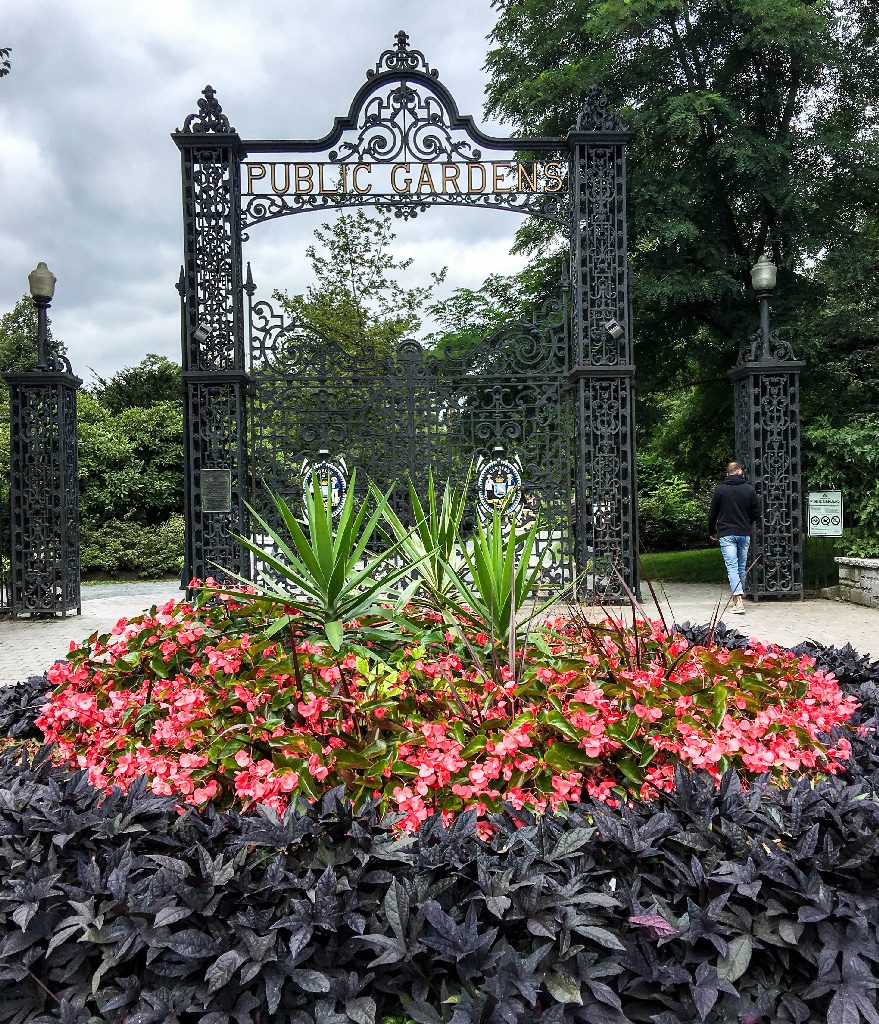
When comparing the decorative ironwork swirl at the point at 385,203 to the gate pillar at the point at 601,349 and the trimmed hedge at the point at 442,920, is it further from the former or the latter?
the trimmed hedge at the point at 442,920

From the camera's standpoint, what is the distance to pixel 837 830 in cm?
194

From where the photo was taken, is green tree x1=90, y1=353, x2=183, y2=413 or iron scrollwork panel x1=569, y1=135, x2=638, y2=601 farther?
green tree x1=90, y1=353, x2=183, y2=413

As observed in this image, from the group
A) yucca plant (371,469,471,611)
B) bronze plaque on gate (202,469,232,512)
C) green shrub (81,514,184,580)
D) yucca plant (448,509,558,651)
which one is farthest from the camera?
green shrub (81,514,184,580)

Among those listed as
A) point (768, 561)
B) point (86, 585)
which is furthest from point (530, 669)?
point (86, 585)

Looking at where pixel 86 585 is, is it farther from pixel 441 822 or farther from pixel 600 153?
pixel 441 822

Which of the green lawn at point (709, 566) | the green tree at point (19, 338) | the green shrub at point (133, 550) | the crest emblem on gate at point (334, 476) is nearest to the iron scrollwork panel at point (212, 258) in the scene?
the crest emblem on gate at point (334, 476)

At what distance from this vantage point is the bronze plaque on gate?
9.24m

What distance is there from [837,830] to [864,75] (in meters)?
14.5

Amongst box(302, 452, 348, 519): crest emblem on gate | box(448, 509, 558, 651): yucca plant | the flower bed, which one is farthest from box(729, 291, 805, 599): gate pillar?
box(448, 509, 558, 651): yucca plant

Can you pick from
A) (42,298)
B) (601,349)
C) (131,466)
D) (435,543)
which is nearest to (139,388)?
(131,466)

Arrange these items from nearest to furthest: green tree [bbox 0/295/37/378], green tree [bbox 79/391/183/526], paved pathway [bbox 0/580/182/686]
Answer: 1. paved pathway [bbox 0/580/182/686]
2. green tree [bbox 79/391/183/526]
3. green tree [bbox 0/295/37/378]

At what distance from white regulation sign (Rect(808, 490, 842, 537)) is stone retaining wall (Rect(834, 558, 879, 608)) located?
17.7 inches

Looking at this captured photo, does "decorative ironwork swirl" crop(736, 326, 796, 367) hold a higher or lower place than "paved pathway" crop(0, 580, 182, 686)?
higher

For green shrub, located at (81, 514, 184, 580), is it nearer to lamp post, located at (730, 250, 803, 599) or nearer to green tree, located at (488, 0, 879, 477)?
green tree, located at (488, 0, 879, 477)
